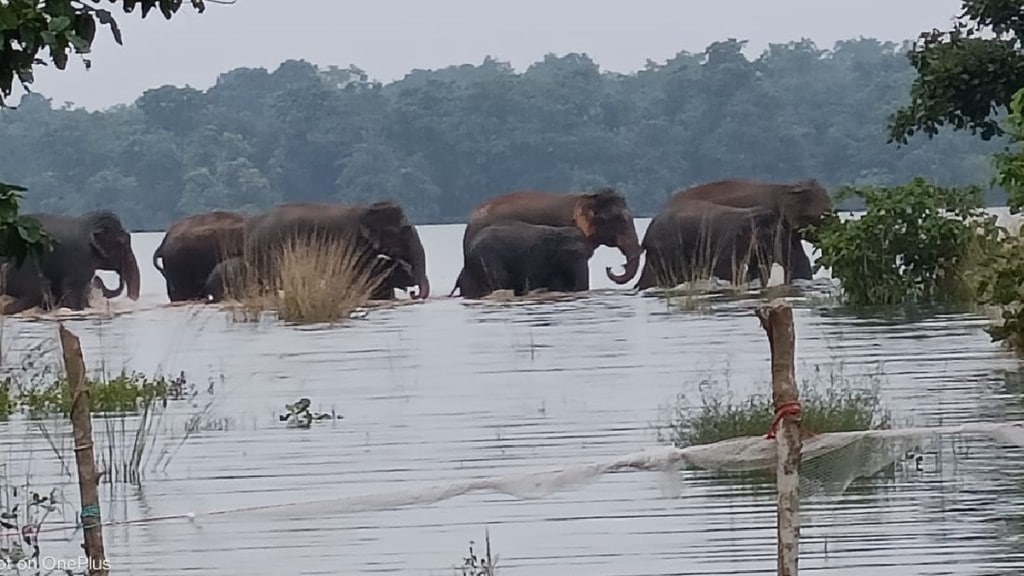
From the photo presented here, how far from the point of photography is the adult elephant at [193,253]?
89.4 feet

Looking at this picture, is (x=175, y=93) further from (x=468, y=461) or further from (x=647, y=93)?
(x=468, y=461)

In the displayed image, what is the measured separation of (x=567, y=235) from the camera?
2531cm

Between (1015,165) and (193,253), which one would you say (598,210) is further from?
(1015,165)

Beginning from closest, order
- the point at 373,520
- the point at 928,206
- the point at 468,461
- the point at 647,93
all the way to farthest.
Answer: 1. the point at 373,520
2. the point at 468,461
3. the point at 928,206
4. the point at 647,93

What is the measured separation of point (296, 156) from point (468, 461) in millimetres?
35066

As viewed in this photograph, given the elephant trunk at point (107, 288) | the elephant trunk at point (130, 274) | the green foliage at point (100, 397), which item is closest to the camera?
the green foliage at point (100, 397)

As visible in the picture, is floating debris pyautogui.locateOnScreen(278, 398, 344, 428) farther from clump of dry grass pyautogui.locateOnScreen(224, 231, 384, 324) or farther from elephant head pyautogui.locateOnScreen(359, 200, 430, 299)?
elephant head pyautogui.locateOnScreen(359, 200, 430, 299)

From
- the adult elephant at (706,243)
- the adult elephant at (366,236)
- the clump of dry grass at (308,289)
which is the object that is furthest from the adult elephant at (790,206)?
the clump of dry grass at (308,289)

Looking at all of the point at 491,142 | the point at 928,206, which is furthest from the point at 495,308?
the point at 491,142

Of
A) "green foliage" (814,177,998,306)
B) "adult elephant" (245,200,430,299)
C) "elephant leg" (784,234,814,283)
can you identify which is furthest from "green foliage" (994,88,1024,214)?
"adult elephant" (245,200,430,299)

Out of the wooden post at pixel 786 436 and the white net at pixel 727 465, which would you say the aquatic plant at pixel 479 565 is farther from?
the wooden post at pixel 786 436

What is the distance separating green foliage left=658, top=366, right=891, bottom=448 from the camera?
8.73 metres

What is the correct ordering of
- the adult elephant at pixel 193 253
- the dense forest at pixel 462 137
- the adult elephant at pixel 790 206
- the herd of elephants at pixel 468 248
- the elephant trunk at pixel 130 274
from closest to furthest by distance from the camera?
the herd of elephants at pixel 468 248
the adult elephant at pixel 790 206
the elephant trunk at pixel 130 274
the adult elephant at pixel 193 253
the dense forest at pixel 462 137

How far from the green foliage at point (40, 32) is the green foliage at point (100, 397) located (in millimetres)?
6510
